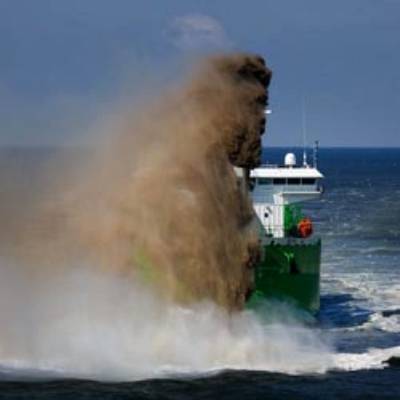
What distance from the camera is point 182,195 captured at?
137 ft

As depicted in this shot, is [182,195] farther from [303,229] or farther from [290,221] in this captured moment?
[303,229]

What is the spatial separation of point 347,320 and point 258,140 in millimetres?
13948

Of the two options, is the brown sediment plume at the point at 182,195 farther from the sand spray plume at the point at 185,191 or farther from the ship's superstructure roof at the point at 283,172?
the ship's superstructure roof at the point at 283,172

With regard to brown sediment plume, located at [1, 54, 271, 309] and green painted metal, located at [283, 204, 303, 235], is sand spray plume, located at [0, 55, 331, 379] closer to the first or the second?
brown sediment plume, located at [1, 54, 271, 309]

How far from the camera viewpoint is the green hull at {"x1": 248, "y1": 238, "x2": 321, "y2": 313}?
178 ft

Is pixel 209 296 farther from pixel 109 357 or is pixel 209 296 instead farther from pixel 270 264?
pixel 270 264

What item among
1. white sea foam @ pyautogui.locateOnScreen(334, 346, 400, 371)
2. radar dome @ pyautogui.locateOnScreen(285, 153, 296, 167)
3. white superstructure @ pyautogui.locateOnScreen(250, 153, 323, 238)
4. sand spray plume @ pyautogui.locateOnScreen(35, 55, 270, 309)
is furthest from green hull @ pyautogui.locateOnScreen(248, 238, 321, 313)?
radar dome @ pyautogui.locateOnScreen(285, 153, 296, 167)

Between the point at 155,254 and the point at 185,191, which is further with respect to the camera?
the point at 185,191

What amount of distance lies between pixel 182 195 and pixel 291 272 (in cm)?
1487

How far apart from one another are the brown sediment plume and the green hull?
11.1m

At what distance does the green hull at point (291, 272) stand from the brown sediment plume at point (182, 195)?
1111cm

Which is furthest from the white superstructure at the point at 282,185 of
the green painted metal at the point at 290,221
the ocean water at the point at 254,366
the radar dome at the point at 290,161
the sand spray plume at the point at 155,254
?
the sand spray plume at the point at 155,254

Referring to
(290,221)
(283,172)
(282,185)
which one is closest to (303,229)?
(290,221)

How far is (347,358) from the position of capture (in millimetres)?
42219
